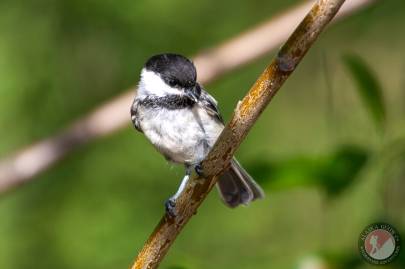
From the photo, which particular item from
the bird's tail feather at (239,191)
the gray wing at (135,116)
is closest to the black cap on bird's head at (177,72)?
the gray wing at (135,116)

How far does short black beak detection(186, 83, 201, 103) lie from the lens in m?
2.44

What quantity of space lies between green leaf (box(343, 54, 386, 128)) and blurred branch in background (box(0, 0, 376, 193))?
0.69 metres

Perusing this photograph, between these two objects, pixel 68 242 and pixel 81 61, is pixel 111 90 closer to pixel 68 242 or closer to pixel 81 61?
pixel 81 61

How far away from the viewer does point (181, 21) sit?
143 inches

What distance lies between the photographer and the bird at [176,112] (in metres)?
2.42

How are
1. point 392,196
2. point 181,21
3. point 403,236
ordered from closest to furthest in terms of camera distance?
point 403,236
point 392,196
point 181,21

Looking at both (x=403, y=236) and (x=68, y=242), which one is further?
(x=68, y=242)

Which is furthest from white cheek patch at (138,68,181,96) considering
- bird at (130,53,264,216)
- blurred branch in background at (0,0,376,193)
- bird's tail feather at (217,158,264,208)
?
bird's tail feather at (217,158,264,208)

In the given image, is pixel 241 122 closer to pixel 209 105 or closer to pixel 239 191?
pixel 209 105

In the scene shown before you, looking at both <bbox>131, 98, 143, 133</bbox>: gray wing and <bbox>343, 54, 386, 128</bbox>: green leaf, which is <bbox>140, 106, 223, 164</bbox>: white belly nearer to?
<bbox>131, 98, 143, 133</bbox>: gray wing

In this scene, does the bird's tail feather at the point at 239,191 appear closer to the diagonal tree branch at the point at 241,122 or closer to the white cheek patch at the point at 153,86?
the white cheek patch at the point at 153,86

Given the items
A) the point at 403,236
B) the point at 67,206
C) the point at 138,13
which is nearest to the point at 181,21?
the point at 138,13

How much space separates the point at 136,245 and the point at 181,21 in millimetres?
1118

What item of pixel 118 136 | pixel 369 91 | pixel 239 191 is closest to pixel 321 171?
pixel 369 91
